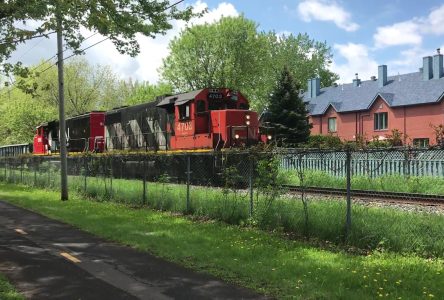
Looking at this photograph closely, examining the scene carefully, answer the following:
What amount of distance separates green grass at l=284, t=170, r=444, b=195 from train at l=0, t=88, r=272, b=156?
4182 mm

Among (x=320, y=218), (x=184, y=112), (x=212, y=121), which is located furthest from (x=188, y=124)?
(x=320, y=218)

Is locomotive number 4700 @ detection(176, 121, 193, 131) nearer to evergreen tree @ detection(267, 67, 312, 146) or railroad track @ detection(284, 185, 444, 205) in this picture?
railroad track @ detection(284, 185, 444, 205)

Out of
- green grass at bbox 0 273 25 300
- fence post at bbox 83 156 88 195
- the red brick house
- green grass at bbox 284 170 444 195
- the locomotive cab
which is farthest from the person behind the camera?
the red brick house

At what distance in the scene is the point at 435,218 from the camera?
8719 millimetres

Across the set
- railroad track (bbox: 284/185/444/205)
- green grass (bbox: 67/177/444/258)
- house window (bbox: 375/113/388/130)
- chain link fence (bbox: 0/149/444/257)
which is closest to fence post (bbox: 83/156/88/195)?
chain link fence (bbox: 0/149/444/257)

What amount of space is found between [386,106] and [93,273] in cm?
4921

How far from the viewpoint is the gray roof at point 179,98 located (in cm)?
2277

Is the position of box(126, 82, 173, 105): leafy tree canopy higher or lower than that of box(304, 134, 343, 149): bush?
higher

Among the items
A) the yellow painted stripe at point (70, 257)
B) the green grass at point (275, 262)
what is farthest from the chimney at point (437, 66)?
the yellow painted stripe at point (70, 257)

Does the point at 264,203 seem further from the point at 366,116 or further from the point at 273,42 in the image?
the point at 273,42

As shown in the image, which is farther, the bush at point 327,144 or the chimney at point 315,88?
the chimney at point 315,88

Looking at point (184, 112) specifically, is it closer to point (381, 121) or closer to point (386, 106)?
point (386, 106)

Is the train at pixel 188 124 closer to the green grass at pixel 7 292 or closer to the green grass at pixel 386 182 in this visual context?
the green grass at pixel 386 182

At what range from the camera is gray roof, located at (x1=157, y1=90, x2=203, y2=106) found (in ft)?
74.7
